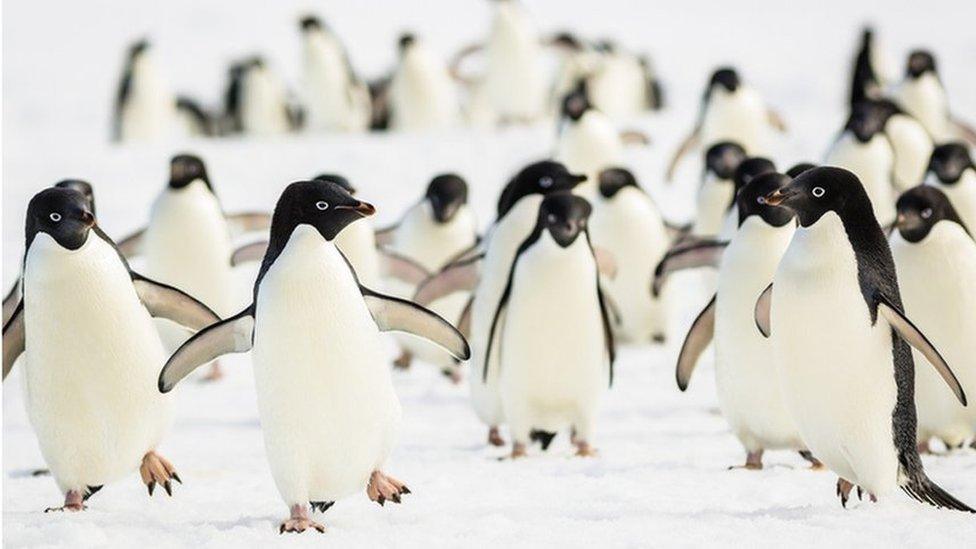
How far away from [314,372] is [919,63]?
271 inches

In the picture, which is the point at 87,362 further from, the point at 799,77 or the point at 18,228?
the point at 799,77

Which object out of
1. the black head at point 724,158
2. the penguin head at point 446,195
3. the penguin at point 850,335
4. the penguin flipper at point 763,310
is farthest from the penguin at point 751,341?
the black head at point 724,158

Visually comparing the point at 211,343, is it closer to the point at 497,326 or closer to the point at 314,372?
the point at 314,372

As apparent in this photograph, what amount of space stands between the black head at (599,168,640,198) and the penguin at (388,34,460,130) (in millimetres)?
6111

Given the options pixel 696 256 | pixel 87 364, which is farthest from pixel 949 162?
pixel 87 364

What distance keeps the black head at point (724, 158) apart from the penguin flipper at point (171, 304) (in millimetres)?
3659

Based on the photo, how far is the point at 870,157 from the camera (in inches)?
297

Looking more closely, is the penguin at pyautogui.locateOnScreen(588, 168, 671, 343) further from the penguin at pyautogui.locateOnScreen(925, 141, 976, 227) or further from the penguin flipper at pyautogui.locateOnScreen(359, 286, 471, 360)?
the penguin flipper at pyautogui.locateOnScreen(359, 286, 471, 360)

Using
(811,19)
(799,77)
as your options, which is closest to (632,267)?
(799,77)

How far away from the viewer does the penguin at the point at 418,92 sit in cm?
1352

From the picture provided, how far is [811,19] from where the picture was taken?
74.9 ft

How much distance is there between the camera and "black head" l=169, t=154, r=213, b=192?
22.2 ft

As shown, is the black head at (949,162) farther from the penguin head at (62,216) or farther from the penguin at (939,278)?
the penguin head at (62,216)

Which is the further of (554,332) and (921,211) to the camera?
(554,332)
